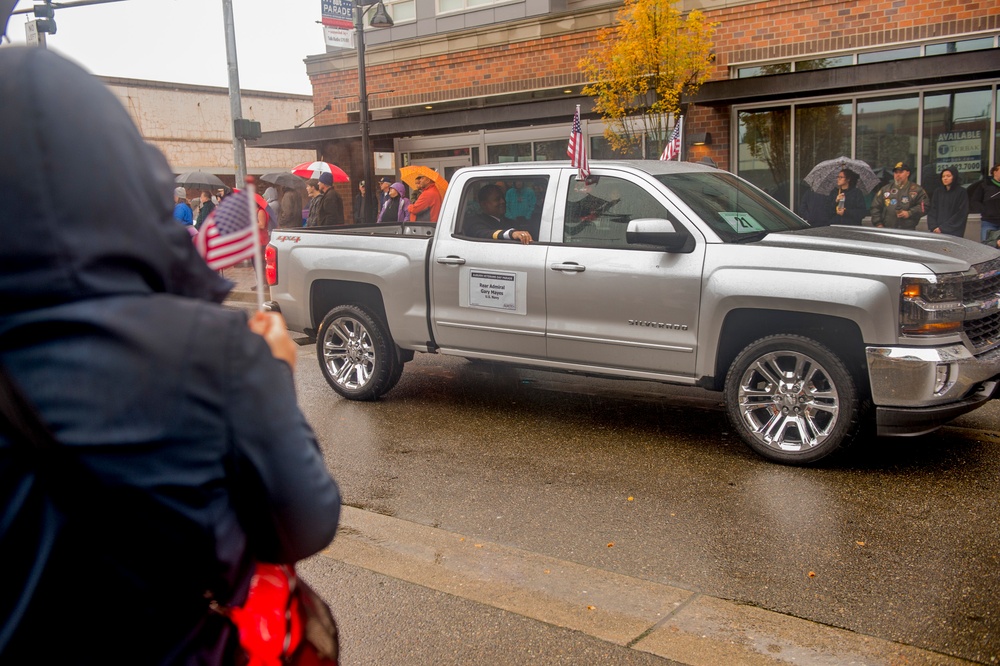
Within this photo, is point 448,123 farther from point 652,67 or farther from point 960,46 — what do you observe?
point 960,46

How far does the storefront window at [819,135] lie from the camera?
1534 cm

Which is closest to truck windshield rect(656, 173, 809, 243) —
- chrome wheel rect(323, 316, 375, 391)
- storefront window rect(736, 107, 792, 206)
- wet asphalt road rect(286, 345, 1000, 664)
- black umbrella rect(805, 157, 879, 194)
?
wet asphalt road rect(286, 345, 1000, 664)

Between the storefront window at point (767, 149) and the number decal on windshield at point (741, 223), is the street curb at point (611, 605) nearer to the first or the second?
the number decal on windshield at point (741, 223)

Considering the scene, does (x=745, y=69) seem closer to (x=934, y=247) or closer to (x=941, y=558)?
(x=934, y=247)

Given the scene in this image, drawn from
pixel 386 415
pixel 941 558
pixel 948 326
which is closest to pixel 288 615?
pixel 941 558

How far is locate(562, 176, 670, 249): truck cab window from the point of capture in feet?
21.6

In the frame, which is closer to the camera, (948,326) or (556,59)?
(948,326)

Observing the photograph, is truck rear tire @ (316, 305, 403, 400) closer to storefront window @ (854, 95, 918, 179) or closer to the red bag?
the red bag

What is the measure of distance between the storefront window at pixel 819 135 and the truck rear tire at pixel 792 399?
1068cm

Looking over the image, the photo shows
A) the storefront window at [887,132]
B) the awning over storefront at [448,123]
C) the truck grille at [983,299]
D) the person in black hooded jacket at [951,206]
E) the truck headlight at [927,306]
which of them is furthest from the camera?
the awning over storefront at [448,123]

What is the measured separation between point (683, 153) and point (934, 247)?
1144 centimetres

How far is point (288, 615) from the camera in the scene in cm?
164

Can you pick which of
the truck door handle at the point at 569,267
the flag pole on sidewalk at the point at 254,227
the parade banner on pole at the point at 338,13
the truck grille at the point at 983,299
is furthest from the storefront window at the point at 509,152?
the flag pole on sidewalk at the point at 254,227

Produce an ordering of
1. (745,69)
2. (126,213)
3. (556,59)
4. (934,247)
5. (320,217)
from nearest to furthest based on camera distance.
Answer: (126,213)
(934,247)
(320,217)
(745,69)
(556,59)
